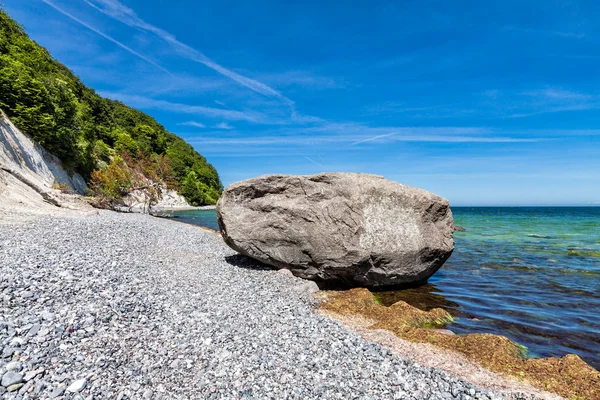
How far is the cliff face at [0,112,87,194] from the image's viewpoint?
82.8 feet

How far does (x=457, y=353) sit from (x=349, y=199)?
6.57 m

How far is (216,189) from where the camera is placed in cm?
11506

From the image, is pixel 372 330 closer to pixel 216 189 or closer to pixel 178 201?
pixel 178 201

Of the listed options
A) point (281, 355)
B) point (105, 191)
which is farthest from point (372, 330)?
point (105, 191)

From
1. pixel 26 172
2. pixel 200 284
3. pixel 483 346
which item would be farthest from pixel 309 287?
pixel 26 172

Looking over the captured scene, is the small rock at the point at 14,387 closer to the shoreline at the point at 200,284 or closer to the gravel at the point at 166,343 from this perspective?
the gravel at the point at 166,343

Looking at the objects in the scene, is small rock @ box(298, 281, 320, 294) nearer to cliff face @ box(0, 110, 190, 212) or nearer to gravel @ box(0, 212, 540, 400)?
gravel @ box(0, 212, 540, 400)

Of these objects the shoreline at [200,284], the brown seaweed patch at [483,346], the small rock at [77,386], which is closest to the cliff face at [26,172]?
the shoreline at [200,284]

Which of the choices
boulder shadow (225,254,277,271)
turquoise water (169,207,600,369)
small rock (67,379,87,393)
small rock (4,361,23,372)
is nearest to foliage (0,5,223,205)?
boulder shadow (225,254,277,271)

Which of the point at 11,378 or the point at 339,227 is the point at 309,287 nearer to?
the point at 339,227

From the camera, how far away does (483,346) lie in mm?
7977

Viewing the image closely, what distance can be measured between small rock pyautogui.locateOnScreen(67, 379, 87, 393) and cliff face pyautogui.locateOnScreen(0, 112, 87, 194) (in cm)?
2630

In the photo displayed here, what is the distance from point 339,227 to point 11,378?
9.90m

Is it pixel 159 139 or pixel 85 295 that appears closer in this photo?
pixel 85 295
